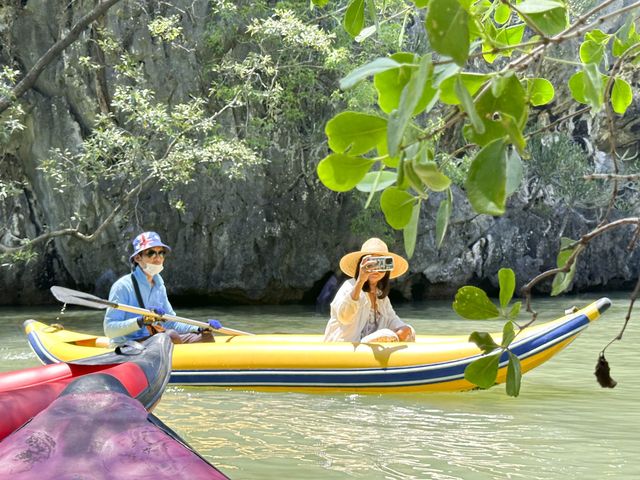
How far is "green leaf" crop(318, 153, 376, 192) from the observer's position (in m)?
0.77

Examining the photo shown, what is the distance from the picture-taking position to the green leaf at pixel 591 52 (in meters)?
0.88

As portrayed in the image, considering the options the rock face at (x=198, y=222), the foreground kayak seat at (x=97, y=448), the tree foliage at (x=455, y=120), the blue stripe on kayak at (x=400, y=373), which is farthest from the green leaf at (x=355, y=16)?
the rock face at (x=198, y=222)

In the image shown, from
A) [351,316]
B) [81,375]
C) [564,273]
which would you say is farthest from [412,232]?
[351,316]

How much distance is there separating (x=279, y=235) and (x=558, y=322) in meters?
9.35

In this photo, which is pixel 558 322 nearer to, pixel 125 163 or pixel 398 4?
pixel 125 163

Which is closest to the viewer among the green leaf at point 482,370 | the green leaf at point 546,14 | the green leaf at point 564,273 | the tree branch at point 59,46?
the green leaf at point 546,14

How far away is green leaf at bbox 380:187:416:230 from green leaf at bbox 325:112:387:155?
7 cm

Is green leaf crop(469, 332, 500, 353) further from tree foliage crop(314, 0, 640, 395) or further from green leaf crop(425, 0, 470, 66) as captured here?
green leaf crop(425, 0, 470, 66)

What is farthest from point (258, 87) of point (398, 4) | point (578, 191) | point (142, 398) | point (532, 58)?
point (532, 58)

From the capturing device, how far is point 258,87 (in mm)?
12969

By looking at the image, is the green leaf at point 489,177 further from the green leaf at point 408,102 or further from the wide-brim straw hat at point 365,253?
the wide-brim straw hat at point 365,253

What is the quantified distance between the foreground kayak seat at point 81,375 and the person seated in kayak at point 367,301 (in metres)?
1.60

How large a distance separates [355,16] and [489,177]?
1.33ft

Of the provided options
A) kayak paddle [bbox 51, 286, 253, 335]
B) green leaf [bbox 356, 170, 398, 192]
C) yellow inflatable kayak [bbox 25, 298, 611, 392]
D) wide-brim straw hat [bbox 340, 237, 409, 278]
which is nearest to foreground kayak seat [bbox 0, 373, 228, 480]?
green leaf [bbox 356, 170, 398, 192]
